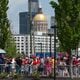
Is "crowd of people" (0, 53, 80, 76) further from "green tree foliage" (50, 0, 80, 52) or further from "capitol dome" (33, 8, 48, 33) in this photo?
"capitol dome" (33, 8, 48, 33)

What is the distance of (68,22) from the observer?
120 feet

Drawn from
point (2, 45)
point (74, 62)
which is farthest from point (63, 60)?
point (2, 45)

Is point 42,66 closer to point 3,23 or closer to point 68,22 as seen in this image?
point 68,22

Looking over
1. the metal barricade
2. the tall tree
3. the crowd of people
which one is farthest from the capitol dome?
the metal barricade

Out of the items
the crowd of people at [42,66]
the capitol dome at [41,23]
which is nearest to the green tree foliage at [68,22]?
the crowd of people at [42,66]

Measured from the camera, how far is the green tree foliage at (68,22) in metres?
36.3

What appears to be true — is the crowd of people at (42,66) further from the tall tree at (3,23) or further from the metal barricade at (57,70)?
the tall tree at (3,23)

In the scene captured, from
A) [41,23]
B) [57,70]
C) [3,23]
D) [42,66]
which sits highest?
[3,23]

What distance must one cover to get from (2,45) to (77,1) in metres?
7.85

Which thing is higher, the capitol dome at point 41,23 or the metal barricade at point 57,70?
the capitol dome at point 41,23

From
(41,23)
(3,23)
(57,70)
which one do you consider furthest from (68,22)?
(41,23)

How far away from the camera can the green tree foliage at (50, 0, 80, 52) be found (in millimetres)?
36312

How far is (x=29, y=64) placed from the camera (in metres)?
37.7

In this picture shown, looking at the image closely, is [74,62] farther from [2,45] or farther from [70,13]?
[2,45]
